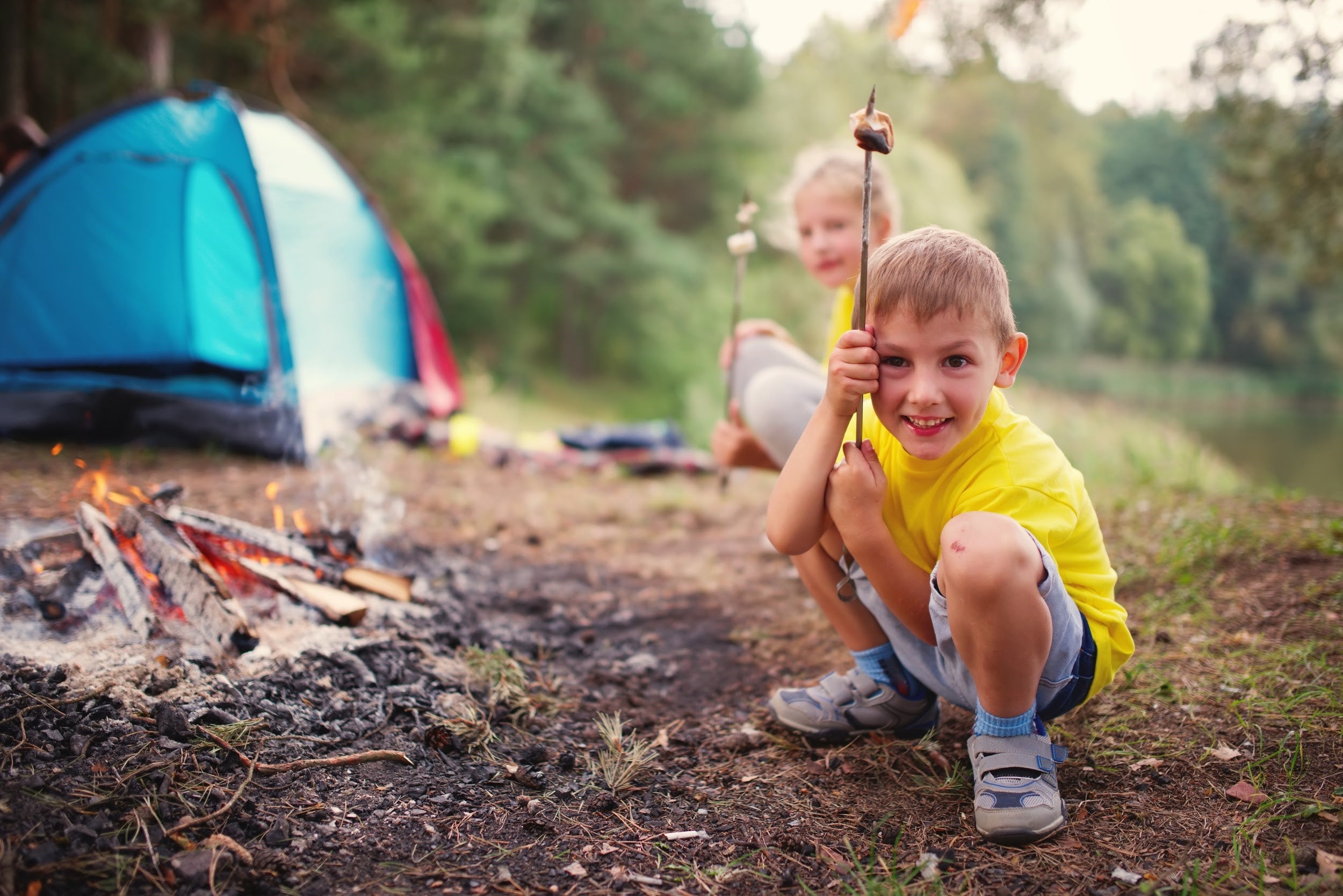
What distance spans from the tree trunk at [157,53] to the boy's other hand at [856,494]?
8.07 m

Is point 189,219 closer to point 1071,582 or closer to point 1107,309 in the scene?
point 1071,582

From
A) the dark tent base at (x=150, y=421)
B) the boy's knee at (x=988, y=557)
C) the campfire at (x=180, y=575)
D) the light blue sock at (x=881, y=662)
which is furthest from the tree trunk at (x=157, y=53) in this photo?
the boy's knee at (x=988, y=557)

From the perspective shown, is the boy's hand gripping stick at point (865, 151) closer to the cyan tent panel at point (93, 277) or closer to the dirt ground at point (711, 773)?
the dirt ground at point (711, 773)

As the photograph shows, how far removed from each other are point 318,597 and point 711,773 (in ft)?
4.13

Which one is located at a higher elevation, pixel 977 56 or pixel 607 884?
pixel 977 56

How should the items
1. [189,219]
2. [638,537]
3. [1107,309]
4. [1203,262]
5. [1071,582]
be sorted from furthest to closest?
[1107,309], [1203,262], [189,219], [638,537], [1071,582]

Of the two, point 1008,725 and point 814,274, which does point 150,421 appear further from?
point 1008,725

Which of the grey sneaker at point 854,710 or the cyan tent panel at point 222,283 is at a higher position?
the cyan tent panel at point 222,283

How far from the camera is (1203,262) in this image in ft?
96.3

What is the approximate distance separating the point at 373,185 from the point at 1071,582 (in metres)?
10.5

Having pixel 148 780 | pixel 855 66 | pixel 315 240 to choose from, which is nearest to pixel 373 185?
pixel 315 240

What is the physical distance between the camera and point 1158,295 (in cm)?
3064

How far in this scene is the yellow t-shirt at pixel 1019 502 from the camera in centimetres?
167

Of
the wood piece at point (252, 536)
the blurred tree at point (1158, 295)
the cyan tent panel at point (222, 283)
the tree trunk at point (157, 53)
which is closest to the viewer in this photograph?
the wood piece at point (252, 536)
